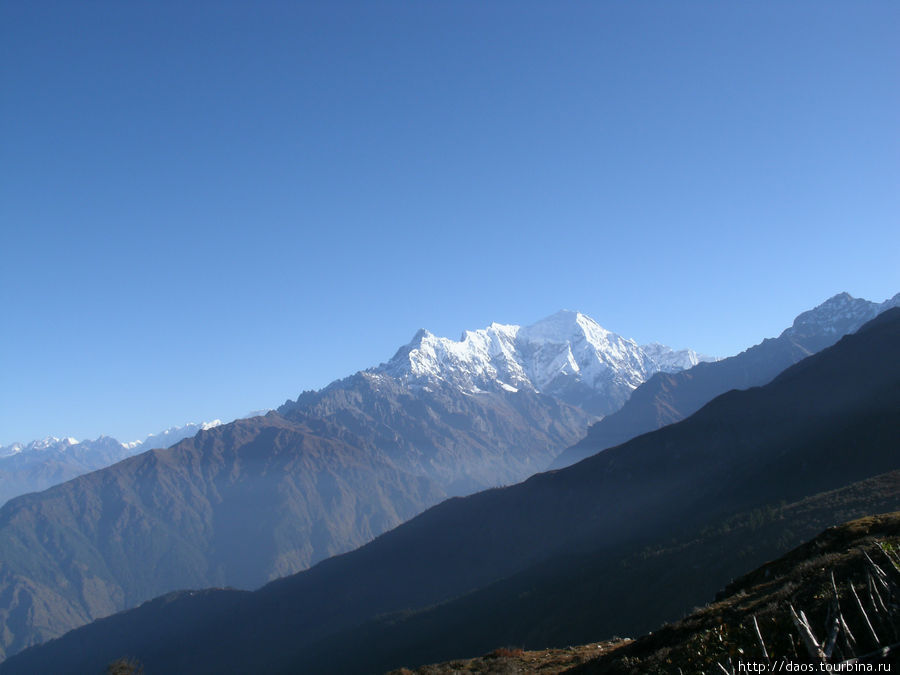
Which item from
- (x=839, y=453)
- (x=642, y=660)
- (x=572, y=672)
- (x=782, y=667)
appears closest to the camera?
(x=782, y=667)

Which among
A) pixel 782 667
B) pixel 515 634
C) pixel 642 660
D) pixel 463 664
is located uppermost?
pixel 782 667

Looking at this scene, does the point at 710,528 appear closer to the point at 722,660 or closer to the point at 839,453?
the point at 839,453

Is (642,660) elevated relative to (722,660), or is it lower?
lower

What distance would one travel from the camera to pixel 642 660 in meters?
28.8

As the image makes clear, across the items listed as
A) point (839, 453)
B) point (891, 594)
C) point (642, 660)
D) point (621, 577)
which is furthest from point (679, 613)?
point (891, 594)

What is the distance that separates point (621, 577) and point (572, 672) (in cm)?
15770

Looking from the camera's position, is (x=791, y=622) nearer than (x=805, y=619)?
No

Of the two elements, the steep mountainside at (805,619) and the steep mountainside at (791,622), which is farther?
the steep mountainside at (791,622)

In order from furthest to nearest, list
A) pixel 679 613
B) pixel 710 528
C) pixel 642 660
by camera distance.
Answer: pixel 710 528, pixel 679 613, pixel 642 660

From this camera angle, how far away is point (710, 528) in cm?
18400

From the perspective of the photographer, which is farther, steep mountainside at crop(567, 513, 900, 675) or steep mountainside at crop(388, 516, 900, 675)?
steep mountainside at crop(388, 516, 900, 675)

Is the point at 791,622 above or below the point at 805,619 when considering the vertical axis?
below

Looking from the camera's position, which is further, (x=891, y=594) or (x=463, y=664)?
(x=463, y=664)

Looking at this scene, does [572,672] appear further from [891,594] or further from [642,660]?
[891,594]
